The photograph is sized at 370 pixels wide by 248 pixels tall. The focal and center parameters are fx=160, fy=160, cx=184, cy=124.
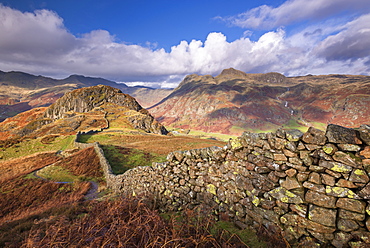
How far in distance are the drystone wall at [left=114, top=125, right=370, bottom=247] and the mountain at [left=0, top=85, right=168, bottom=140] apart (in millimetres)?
61866

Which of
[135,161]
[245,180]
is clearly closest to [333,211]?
[245,180]

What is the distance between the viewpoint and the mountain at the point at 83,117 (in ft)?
213

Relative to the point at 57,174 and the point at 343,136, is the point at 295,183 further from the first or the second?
the point at 57,174

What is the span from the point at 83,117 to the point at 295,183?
8644 cm

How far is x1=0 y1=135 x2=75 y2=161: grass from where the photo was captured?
104ft

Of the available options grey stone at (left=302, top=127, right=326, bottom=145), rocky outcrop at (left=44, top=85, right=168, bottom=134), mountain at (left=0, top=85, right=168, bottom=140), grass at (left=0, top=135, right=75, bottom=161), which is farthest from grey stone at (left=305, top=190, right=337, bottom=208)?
rocky outcrop at (left=44, top=85, right=168, bottom=134)

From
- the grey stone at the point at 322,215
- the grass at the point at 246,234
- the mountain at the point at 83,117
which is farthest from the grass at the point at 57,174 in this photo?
the mountain at the point at 83,117

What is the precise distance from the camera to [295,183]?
175 inches

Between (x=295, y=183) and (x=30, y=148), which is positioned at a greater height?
(x=295, y=183)

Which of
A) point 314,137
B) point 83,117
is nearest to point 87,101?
point 83,117

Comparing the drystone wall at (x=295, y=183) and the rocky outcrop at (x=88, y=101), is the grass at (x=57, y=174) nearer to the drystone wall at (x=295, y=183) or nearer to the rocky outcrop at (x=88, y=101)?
the drystone wall at (x=295, y=183)

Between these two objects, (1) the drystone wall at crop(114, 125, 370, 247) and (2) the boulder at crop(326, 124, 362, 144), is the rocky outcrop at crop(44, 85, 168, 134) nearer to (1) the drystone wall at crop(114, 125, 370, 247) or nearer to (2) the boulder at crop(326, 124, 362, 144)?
(1) the drystone wall at crop(114, 125, 370, 247)

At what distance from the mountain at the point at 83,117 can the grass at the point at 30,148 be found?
17809 mm

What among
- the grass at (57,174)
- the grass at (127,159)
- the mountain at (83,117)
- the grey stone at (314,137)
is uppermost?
the grey stone at (314,137)
